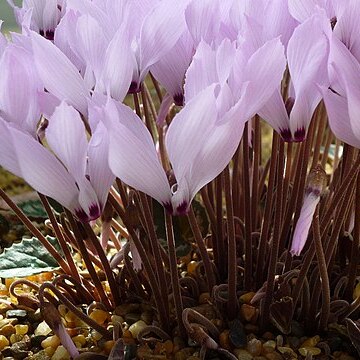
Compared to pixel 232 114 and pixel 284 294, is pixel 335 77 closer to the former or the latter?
pixel 232 114

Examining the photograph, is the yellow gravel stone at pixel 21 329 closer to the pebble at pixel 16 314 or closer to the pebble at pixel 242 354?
the pebble at pixel 16 314

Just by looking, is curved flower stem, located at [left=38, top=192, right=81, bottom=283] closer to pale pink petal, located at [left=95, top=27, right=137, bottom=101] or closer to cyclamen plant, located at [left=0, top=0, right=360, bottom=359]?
cyclamen plant, located at [left=0, top=0, right=360, bottom=359]

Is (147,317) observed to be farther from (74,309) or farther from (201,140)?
(201,140)

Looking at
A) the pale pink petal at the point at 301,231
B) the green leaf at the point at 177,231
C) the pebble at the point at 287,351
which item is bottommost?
the pebble at the point at 287,351

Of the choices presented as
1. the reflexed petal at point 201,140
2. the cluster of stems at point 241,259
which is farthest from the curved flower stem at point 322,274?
the reflexed petal at point 201,140

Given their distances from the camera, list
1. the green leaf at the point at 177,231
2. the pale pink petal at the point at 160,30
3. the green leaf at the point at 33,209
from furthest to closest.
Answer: the green leaf at the point at 33,209
the green leaf at the point at 177,231
the pale pink petal at the point at 160,30

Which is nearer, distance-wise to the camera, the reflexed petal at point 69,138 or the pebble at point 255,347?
the reflexed petal at point 69,138

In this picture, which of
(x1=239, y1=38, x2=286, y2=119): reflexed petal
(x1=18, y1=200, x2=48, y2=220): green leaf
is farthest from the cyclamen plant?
(x1=18, y1=200, x2=48, y2=220): green leaf
